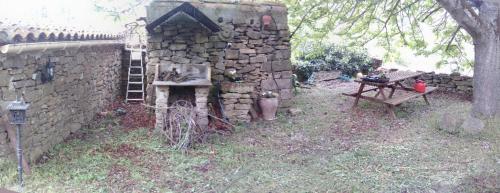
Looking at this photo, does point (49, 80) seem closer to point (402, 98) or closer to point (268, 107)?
point (268, 107)

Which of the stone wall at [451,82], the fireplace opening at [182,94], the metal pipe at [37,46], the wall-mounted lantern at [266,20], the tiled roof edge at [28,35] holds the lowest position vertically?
the fireplace opening at [182,94]

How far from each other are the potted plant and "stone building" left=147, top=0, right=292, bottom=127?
202mm

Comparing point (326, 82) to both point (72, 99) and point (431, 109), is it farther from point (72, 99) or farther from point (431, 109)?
point (72, 99)

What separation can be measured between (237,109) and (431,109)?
4.38m

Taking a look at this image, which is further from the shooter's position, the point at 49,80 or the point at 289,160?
A: the point at 49,80

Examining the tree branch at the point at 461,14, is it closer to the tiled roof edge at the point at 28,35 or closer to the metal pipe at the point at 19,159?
the tiled roof edge at the point at 28,35

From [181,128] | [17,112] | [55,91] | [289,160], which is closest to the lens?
[17,112]

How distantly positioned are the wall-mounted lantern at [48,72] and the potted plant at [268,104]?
12.8ft

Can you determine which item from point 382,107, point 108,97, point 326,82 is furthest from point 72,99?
point 326,82

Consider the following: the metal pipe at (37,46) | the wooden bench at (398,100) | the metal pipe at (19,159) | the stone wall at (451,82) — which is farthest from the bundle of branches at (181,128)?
the stone wall at (451,82)

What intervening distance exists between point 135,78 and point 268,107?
4689 mm

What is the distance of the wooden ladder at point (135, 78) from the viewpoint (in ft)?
33.8

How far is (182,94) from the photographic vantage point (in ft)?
25.2

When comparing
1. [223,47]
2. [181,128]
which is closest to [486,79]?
[223,47]
